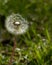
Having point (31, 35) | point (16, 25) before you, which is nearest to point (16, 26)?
point (16, 25)

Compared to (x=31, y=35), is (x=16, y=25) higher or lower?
higher

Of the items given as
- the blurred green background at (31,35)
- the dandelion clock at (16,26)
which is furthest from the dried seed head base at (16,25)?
the blurred green background at (31,35)

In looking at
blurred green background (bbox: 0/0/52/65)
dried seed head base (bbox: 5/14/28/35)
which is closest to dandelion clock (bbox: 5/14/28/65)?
dried seed head base (bbox: 5/14/28/35)

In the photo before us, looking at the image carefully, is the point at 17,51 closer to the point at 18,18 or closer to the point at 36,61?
the point at 36,61

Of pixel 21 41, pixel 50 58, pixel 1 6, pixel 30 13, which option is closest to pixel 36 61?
pixel 50 58

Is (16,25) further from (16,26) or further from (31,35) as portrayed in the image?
(31,35)

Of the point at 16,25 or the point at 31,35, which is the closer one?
the point at 16,25

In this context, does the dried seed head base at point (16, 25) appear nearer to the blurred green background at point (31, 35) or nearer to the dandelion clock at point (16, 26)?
the dandelion clock at point (16, 26)

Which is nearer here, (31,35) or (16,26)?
(16,26)
